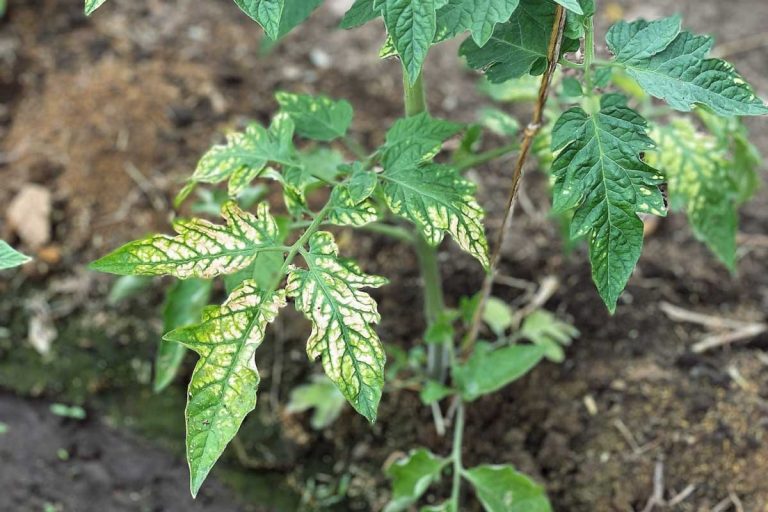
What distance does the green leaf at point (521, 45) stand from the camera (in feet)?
4.14

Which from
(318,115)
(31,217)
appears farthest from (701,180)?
(31,217)

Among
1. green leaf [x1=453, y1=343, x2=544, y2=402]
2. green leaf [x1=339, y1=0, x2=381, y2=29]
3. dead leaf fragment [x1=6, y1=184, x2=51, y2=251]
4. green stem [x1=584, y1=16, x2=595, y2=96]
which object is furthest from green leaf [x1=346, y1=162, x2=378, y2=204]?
dead leaf fragment [x1=6, y1=184, x2=51, y2=251]

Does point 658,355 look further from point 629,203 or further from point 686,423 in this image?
point 629,203

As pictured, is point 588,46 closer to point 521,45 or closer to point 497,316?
point 521,45

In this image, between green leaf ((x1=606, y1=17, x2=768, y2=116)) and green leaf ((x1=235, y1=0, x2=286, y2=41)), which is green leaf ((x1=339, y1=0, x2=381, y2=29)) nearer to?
green leaf ((x1=235, y1=0, x2=286, y2=41))

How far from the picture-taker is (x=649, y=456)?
1936 mm

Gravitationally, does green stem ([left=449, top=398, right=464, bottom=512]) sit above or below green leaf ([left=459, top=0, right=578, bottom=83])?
below

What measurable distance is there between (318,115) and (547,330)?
84 cm

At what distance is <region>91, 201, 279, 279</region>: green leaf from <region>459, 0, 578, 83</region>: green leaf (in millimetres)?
404

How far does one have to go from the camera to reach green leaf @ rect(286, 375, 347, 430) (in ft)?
6.64

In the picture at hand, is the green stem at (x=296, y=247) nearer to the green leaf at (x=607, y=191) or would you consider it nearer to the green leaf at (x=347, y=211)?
the green leaf at (x=347, y=211)

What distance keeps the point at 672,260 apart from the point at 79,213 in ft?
5.52

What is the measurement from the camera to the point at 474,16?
109cm

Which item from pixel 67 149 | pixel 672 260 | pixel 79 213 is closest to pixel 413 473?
pixel 672 260
